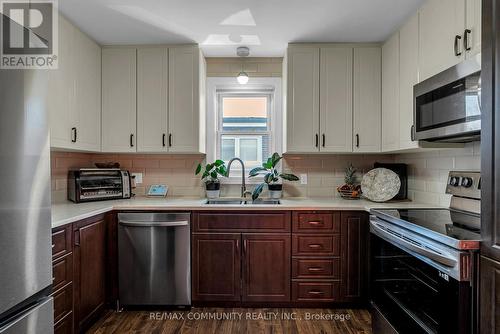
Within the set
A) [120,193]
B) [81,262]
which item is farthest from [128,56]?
[81,262]

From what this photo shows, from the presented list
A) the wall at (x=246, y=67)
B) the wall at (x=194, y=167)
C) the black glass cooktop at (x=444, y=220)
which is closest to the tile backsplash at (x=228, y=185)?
the wall at (x=194, y=167)

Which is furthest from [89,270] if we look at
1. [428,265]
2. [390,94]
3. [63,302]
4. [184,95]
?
[390,94]

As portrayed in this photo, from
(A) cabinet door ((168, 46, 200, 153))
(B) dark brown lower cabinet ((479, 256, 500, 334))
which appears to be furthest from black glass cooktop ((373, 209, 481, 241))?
(A) cabinet door ((168, 46, 200, 153))

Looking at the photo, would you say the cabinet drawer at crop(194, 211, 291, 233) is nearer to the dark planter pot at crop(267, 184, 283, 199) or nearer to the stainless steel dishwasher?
the stainless steel dishwasher

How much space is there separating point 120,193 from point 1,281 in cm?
173

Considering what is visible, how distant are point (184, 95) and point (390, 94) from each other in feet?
5.98

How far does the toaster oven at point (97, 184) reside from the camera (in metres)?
2.49

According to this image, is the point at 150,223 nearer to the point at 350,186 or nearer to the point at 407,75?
the point at 350,186

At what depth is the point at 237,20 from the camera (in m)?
2.25

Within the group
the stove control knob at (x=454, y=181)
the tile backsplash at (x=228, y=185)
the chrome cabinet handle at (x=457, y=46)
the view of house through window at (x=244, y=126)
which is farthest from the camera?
the view of house through window at (x=244, y=126)

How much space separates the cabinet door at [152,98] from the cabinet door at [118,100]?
6 centimetres

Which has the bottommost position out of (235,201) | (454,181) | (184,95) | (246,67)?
(235,201)

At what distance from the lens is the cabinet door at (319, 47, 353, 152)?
8.76ft

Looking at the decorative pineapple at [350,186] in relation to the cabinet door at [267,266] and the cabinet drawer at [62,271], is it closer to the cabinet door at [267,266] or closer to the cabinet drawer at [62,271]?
the cabinet door at [267,266]
